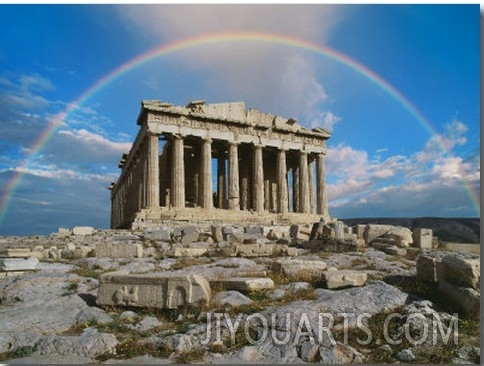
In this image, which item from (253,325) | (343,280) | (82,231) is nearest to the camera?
(253,325)

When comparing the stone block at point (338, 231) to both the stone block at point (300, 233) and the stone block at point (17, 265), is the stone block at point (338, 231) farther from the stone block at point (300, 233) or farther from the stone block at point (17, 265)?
the stone block at point (17, 265)

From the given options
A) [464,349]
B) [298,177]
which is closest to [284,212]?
[298,177]

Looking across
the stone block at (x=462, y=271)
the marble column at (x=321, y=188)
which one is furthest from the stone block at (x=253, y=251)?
the marble column at (x=321, y=188)

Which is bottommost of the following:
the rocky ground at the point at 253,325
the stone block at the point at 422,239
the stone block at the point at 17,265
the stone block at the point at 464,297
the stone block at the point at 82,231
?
the rocky ground at the point at 253,325

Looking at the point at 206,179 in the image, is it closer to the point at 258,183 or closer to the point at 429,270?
the point at 258,183

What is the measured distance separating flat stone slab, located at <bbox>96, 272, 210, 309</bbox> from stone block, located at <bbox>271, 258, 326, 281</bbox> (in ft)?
9.57

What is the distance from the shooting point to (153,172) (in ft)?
98.9

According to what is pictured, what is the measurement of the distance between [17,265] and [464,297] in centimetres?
1116

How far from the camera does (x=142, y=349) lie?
591 centimetres

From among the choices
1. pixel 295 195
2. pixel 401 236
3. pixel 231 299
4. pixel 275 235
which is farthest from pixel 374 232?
pixel 295 195

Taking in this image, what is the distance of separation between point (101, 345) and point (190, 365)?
5.08 feet

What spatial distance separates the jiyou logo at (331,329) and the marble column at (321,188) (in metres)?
31.8

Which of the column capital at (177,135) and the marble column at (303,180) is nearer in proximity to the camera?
the column capital at (177,135)

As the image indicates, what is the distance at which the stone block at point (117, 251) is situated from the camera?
14748 mm
